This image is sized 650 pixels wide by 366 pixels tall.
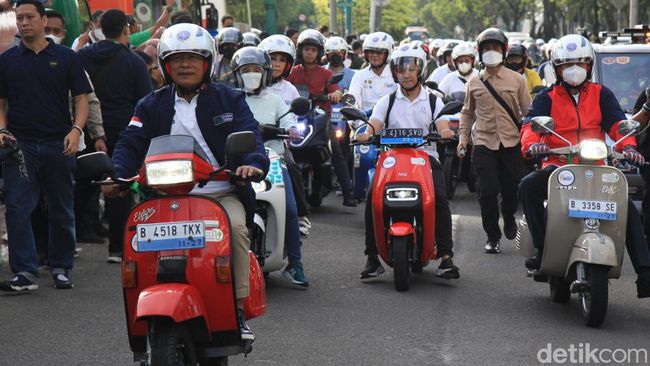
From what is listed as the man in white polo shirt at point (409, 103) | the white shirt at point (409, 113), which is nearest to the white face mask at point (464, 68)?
the man in white polo shirt at point (409, 103)

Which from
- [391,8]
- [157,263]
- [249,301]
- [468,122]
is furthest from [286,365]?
[391,8]

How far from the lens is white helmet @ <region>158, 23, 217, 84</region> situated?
6.72 m

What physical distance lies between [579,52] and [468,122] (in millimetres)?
2813

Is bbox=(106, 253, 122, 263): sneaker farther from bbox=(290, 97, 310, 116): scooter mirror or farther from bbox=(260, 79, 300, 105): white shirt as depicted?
bbox=(290, 97, 310, 116): scooter mirror

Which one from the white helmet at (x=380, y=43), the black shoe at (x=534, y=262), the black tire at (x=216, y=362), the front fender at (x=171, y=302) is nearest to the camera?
the front fender at (x=171, y=302)

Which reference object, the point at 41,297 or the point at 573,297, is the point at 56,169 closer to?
the point at 41,297

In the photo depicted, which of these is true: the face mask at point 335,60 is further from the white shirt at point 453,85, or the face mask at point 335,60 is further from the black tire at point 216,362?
the black tire at point 216,362

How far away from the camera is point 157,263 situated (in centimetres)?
618

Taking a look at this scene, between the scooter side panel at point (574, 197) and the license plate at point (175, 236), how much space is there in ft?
9.95

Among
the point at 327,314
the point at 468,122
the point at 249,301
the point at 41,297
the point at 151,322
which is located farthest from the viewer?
the point at 468,122

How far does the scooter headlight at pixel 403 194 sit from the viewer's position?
963cm

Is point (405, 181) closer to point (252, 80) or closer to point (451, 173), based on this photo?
point (252, 80)

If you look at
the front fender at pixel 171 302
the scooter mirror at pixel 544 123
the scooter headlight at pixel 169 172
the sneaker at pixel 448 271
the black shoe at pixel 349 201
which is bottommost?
the black shoe at pixel 349 201

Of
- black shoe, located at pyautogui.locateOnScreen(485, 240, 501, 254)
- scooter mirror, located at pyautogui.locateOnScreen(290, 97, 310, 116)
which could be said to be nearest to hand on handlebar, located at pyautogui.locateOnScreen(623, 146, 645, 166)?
Answer: scooter mirror, located at pyautogui.locateOnScreen(290, 97, 310, 116)
